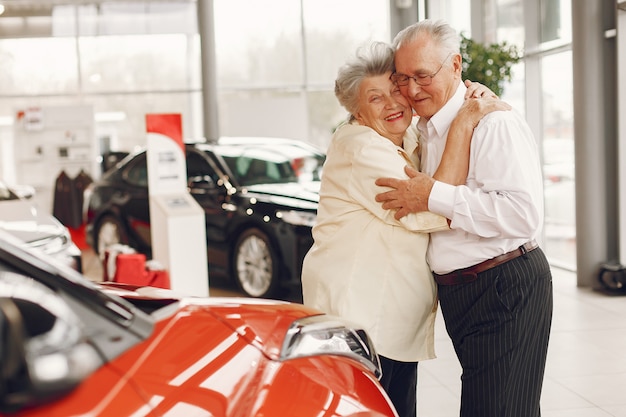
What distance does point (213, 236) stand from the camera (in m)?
7.61

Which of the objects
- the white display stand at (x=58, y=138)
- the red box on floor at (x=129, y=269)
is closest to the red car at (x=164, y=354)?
A: the red box on floor at (x=129, y=269)

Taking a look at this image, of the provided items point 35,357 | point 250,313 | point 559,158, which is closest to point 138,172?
point 559,158

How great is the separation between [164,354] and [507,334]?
1.29 m

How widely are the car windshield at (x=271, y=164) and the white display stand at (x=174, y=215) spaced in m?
0.96

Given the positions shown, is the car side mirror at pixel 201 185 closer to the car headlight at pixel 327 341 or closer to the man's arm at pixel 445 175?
→ the man's arm at pixel 445 175

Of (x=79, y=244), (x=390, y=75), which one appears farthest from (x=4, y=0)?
(x=390, y=75)

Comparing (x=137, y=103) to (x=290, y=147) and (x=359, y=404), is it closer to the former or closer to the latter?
(x=290, y=147)

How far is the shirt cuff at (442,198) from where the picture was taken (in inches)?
94.3

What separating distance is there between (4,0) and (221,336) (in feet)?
49.4

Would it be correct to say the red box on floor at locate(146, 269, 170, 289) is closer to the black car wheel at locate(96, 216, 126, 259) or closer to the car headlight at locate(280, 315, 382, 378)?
the black car wheel at locate(96, 216, 126, 259)

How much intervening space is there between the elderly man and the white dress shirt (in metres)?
0.06

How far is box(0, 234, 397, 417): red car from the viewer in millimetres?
1124

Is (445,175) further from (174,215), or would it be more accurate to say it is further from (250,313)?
(174,215)

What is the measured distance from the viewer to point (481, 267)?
8.12 ft
